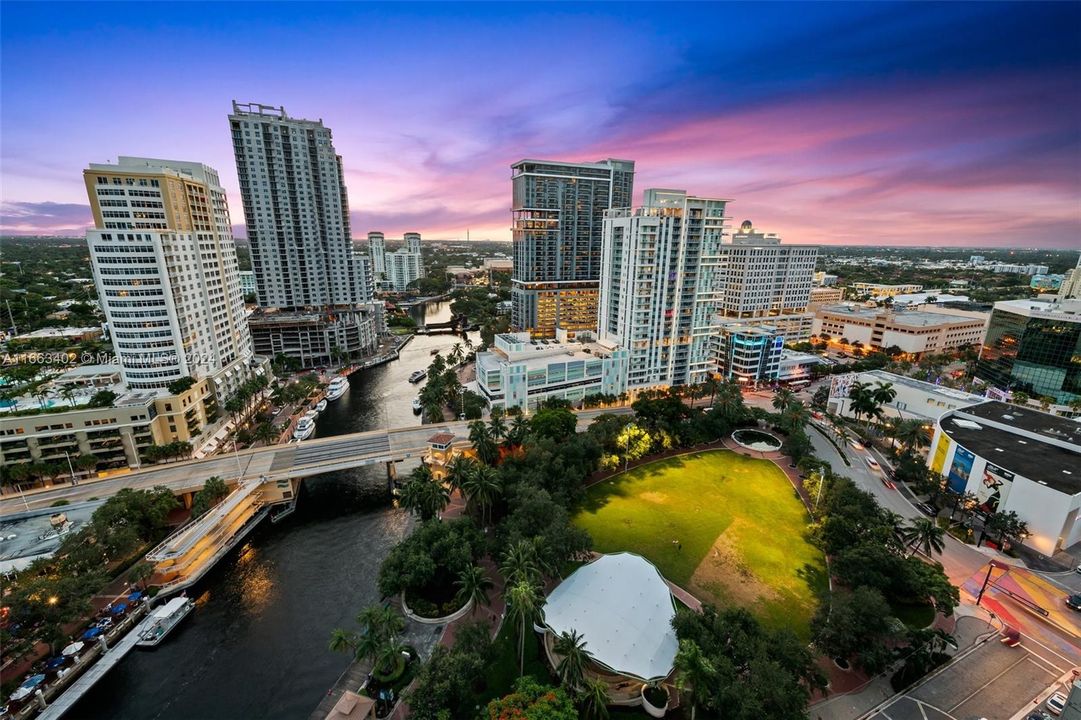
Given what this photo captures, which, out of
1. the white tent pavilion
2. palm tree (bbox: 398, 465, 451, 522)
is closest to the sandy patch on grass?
the white tent pavilion

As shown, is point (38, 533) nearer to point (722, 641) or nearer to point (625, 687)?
point (625, 687)

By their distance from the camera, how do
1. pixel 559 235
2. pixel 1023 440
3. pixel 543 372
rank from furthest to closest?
pixel 559 235 < pixel 543 372 < pixel 1023 440

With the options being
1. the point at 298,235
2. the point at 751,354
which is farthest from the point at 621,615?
the point at 298,235

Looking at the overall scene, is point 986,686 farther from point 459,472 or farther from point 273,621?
point 273,621

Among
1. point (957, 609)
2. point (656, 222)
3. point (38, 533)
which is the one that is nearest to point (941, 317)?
point (656, 222)

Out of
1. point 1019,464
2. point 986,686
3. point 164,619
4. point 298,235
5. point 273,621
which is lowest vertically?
point 273,621

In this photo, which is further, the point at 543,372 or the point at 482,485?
the point at 543,372

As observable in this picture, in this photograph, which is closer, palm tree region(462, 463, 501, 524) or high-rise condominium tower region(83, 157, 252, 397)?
palm tree region(462, 463, 501, 524)

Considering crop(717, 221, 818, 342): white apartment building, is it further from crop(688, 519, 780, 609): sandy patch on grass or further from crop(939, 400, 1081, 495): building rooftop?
crop(688, 519, 780, 609): sandy patch on grass

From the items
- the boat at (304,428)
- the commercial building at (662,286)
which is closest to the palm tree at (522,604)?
the boat at (304,428)
